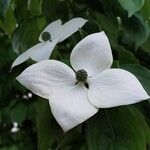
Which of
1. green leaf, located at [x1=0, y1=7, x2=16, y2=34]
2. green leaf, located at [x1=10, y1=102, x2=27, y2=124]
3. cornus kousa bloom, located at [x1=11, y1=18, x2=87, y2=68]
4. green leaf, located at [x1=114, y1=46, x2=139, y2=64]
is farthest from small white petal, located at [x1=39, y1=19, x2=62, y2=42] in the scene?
green leaf, located at [x1=10, y1=102, x2=27, y2=124]

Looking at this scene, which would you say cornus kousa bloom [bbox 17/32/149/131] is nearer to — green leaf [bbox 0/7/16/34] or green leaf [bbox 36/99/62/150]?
green leaf [bbox 36/99/62/150]

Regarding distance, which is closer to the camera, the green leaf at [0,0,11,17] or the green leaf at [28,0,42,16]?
the green leaf at [0,0,11,17]

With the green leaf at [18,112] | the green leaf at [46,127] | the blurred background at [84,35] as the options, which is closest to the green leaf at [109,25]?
the blurred background at [84,35]

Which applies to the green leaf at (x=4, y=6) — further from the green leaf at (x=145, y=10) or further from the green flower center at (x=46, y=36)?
the green leaf at (x=145, y=10)

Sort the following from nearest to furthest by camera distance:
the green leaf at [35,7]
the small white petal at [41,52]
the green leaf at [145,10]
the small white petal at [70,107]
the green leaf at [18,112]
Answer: the small white petal at [70,107], the small white petal at [41,52], the green leaf at [145,10], the green leaf at [35,7], the green leaf at [18,112]

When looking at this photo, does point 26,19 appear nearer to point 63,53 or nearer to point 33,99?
point 63,53

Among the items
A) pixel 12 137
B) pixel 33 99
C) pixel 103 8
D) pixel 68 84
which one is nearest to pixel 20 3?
pixel 103 8

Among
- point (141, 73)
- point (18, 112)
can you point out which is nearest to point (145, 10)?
point (141, 73)
